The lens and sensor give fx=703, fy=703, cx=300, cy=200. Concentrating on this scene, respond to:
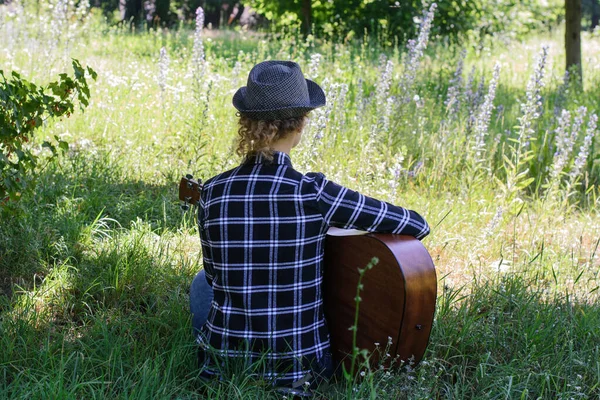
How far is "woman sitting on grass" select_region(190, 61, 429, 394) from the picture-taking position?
7.83 ft

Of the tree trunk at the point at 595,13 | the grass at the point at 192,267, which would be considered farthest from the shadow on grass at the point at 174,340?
the tree trunk at the point at 595,13

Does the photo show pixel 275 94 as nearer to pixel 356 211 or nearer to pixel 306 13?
pixel 356 211

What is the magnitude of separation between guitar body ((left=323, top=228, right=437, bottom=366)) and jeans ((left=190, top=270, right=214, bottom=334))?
0.48 m

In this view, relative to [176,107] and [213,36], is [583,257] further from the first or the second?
[213,36]

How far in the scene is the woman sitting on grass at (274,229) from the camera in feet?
7.83

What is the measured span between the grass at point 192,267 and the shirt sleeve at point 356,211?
0.52 metres

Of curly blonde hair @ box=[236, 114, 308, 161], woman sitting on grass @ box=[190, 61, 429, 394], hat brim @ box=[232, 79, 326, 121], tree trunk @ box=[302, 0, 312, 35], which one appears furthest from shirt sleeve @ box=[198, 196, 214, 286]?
tree trunk @ box=[302, 0, 312, 35]

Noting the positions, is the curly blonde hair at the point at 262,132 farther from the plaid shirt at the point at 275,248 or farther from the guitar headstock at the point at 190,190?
the guitar headstock at the point at 190,190

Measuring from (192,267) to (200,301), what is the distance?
2.65ft

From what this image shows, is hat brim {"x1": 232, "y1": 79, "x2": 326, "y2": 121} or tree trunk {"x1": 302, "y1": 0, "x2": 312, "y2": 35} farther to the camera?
tree trunk {"x1": 302, "y1": 0, "x2": 312, "y2": 35}

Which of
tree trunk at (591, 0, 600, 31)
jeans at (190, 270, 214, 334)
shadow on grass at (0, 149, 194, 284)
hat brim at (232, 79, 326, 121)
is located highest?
hat brim at (232, 79, 326, 121)

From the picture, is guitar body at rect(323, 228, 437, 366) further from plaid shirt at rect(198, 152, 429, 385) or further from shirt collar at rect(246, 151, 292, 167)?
shirt collar at rect(246, 151, 292, 167)

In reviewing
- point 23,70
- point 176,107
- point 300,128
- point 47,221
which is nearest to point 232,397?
point 300,128

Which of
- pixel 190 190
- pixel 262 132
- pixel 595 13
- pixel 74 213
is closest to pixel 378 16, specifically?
pixel 74 213
